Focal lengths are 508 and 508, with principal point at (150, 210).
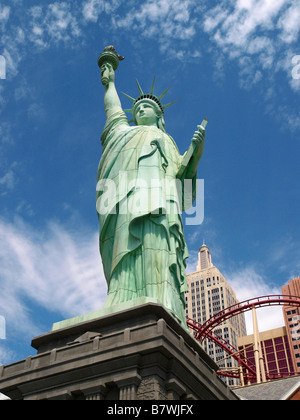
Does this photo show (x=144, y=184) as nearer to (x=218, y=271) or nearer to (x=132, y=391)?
(x=132, y=391)

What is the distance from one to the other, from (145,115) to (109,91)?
247 cm

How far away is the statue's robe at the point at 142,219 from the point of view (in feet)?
42.0

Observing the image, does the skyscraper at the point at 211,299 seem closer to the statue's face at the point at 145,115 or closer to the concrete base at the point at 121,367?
the statue's face at the point at 145,115

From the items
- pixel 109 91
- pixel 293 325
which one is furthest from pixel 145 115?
pixel 293 325

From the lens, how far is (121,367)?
9758 millimetres

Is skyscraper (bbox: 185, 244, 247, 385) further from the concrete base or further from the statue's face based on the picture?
the concrete base

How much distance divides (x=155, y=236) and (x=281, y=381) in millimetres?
6943

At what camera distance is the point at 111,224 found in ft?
47.6

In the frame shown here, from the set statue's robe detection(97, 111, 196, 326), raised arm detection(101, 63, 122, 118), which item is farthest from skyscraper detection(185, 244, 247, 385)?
statue's robe detection(97, 111, 196, 326)

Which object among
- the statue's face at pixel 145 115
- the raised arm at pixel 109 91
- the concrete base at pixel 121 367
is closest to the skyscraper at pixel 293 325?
the raised arm at pixel 109 91

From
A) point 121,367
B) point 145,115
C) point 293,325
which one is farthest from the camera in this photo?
point 293,325

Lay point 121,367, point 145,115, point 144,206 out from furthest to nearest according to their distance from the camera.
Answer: point 145,115
point 144,206
point 121,367

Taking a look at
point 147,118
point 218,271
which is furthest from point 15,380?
point 218,271

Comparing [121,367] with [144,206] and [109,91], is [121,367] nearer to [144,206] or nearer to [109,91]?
[144,206]
